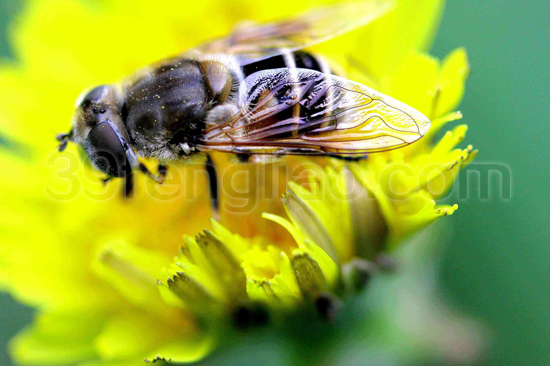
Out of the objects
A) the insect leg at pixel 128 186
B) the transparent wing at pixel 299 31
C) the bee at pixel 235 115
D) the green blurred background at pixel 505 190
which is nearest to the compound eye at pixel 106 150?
the bee at pixel 235 115

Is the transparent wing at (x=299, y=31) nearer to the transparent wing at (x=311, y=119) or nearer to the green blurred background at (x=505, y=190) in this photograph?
the transparent wing at (x=311, y=119)

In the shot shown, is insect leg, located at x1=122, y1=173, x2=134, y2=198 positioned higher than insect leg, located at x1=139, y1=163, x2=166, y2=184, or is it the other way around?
insect leg, located at x1=122, y1=173, x2=134, y2=198

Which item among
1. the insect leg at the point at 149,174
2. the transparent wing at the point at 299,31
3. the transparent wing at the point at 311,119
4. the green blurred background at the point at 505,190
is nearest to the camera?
the transparent wing at the point at 311,119

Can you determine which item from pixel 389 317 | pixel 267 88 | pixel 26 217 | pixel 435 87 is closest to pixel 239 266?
pixel 267 88

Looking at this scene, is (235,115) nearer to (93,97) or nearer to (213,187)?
(213,187)

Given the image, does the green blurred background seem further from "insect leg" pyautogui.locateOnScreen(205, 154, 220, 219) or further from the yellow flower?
"insect leg" pyautogui.locateOnScreen(205, 154, 220, 219)

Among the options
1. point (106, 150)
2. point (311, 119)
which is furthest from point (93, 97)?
point (311, 119)

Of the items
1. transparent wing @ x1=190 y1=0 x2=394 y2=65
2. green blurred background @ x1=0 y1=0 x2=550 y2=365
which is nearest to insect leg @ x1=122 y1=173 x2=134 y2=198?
transparent wing @ x1=190 y1=0 x2=394 y2=65
